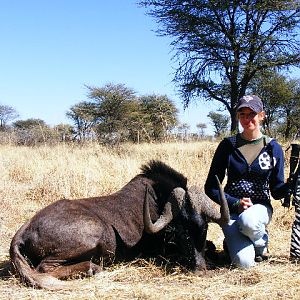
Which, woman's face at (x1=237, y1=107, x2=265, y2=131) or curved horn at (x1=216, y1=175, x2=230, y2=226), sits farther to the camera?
woman's face at (x1=237, y1=107, x2=265, y2=131)

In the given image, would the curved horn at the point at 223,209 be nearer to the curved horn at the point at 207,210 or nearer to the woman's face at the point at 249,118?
the curved horn at the point at 207,210

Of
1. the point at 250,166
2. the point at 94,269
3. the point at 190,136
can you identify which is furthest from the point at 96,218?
the point at 190,136

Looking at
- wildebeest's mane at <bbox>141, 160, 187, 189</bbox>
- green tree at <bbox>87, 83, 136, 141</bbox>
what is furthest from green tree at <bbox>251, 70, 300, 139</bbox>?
wildebeest's mane at <bbox>141, 160, 187, 189</bbox>

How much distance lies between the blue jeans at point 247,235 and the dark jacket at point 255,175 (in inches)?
6.9

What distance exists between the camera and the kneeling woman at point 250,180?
4652 mm

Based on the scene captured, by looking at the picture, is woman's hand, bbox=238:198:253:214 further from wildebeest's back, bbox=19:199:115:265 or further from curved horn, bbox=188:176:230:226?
wildebeest's back, bbox=19:199:115:265

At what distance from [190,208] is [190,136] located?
6214 mm

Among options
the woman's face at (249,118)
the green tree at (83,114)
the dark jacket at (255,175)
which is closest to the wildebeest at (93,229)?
the dark jacket at (255,175)

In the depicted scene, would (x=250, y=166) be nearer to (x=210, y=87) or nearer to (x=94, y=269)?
(x=94, y=269)

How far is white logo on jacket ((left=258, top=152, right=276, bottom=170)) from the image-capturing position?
476cm

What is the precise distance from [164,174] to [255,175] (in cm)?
105

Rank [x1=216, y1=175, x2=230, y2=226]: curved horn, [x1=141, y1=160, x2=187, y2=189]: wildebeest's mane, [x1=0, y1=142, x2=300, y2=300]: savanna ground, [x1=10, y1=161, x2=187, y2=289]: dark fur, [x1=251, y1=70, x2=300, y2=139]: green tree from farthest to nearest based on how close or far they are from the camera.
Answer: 1. [x1=251, y1=70, x2=300, y2=139]: green tree
2. [x1=141, y1=160, x2=187, y2=189]: wildebeest's mane
3. [x1=216, y1=175, x2=230, y2=226]: curved horn
4. [x1=10, y1=161, x2=187, y2=289]: dark fur
5. [x1=0, y1=142, x2=300, y2=300]: savanna ground

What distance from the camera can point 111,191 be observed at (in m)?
8.09

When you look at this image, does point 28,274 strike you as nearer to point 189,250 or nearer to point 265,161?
point 189,250
